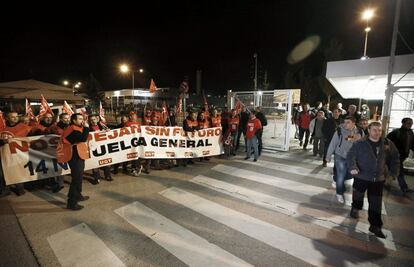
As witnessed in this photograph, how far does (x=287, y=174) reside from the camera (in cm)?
727

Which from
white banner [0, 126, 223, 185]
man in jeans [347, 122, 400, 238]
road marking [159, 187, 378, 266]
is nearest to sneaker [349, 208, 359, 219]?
man in jeans [347, 122, 400, 238]

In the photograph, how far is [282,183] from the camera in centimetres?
648

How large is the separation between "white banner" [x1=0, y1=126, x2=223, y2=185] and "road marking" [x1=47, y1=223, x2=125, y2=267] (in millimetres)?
2675

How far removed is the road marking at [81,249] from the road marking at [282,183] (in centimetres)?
434

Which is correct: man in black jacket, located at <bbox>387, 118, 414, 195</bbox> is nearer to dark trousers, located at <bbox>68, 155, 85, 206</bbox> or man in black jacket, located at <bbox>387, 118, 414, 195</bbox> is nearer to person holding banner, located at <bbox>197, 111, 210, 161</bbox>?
person holding banner, located at <bbox>197, 111, 210, 161</bbox>

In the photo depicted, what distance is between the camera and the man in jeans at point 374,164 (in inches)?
152

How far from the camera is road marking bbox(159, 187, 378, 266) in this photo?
339 cm

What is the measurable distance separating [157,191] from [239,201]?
2.06 meters

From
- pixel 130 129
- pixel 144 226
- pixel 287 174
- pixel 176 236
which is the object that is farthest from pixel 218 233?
pixel 130 129

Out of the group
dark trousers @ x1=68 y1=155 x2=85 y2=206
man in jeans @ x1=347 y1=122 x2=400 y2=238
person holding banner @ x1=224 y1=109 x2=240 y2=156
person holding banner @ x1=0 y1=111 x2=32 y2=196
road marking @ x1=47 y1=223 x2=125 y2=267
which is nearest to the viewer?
road marking @ x1=47 y1=223 x2=125 y2=267

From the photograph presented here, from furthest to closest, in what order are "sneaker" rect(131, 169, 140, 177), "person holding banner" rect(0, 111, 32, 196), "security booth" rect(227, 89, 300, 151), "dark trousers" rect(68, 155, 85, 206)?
"security booth" rect(227, 89, 300, 151) < "sneaker" rect(131, 169, 140, 177) < "person holding banner" rect(0, 111, 32, 196) < "dark trousers" rect(68, 155, 85, 206)

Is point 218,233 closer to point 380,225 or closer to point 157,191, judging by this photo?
point 157,191

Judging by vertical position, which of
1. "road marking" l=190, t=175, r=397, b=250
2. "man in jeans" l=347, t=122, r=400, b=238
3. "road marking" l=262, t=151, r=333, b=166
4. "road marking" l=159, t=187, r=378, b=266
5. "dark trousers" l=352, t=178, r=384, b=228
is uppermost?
"man in jeans" l=347, t=122, r=400, b=238

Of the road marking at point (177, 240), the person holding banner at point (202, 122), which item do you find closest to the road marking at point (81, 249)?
the road marking at point (177, 240)
